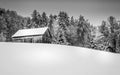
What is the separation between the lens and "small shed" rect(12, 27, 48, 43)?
18.2 ft

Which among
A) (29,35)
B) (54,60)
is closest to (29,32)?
(29,35)

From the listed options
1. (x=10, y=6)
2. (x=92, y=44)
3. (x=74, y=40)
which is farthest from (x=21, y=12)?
(x=92, y=44)

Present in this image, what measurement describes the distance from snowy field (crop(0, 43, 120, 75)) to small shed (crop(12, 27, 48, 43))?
13 cm

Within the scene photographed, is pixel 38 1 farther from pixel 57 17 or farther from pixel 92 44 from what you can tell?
pixel 92 44

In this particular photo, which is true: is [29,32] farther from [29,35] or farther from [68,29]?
[68,29]

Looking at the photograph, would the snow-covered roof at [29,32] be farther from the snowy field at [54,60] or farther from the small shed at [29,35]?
the snowy field at [54,60]

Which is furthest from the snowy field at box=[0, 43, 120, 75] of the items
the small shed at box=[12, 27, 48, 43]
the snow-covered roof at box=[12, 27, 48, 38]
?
the snow-covered roof at box=[12, 27, 48, 38]

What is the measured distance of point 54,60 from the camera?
5.62 metres

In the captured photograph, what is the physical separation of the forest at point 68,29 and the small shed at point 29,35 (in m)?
0.08

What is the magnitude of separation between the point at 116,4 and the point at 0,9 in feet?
9.66

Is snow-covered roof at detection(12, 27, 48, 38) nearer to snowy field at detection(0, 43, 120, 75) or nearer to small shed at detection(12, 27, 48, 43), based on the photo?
small shed at detection(12, 27, 48, 43)

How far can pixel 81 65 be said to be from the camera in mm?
5688

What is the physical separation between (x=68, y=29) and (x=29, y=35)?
37.0 inches

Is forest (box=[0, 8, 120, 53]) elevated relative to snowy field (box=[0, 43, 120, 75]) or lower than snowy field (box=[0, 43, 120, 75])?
elevated
